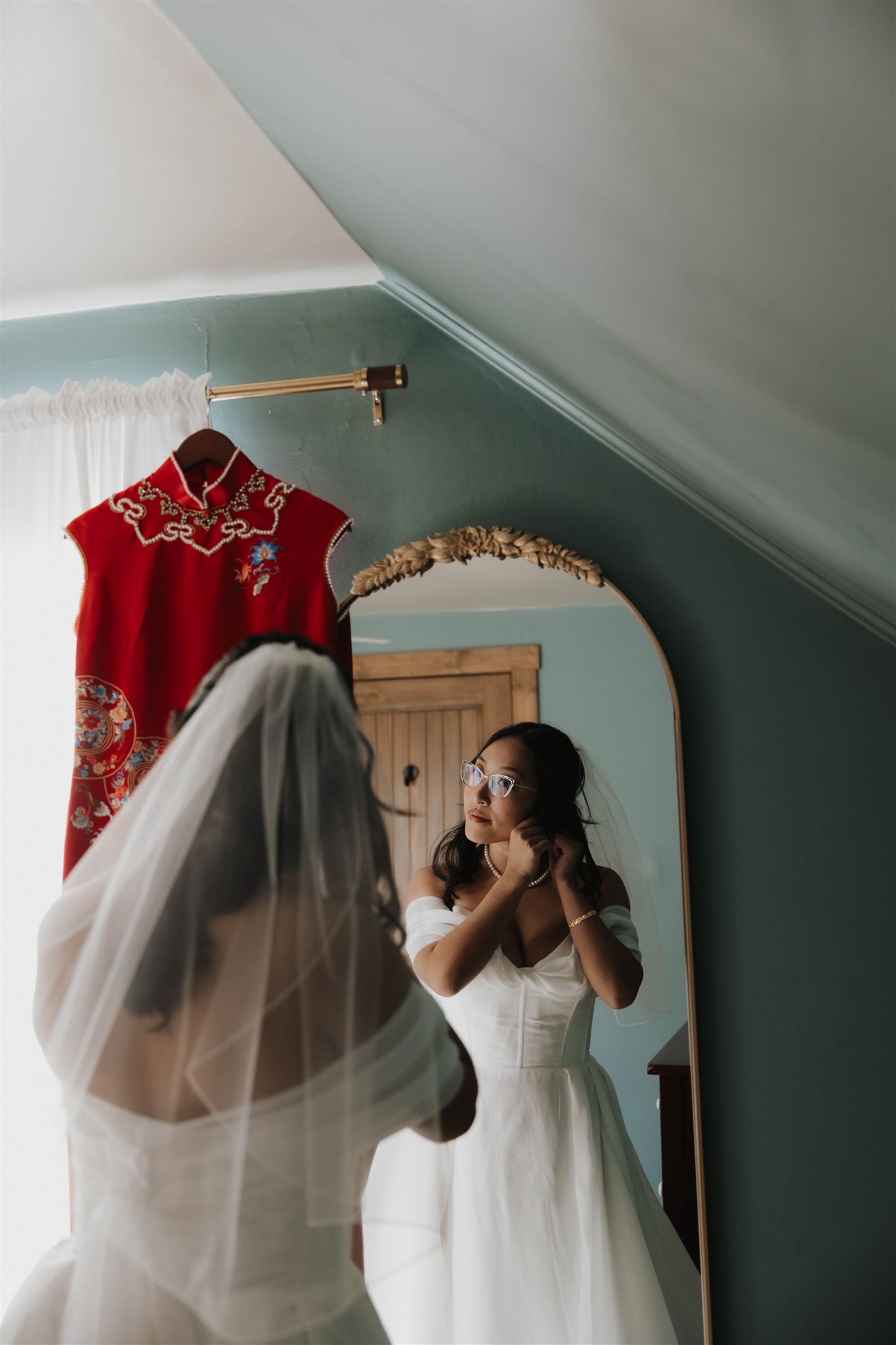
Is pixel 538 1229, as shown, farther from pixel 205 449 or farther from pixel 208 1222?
pixel 205 449

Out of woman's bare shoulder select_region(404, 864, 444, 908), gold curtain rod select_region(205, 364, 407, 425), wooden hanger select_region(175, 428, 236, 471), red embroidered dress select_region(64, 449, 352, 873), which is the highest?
gold curtain rod select_region(205, 364, 407, 425)

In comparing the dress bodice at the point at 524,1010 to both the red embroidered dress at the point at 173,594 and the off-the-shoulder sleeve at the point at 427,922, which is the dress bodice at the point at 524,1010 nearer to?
the off-the-shoulder sleeve at the point at 427,922

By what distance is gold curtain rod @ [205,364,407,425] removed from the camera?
5.84ft

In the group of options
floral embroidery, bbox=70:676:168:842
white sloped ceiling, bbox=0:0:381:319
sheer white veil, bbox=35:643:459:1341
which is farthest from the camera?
floral embroidery, bbox=70:676:168:842

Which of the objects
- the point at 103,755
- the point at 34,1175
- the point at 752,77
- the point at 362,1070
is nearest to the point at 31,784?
the point at 103,755

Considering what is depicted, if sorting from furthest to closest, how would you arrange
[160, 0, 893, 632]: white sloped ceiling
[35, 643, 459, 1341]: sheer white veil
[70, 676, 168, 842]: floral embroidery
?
[70, 676, 168, 842]: floral embroidery → [35, 643, 459, 1341]: sheer white veil → [160, 0, 893, 632]: white sloped ceiling

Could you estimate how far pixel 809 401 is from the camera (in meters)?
0.91

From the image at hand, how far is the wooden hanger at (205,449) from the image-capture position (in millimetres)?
1792

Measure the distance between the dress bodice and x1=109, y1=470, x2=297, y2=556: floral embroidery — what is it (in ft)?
2.34

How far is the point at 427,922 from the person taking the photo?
5.32 ft

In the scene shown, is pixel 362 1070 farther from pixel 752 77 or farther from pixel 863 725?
pixel 863 725

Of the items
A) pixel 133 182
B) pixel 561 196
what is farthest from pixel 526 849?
pixel 133 182

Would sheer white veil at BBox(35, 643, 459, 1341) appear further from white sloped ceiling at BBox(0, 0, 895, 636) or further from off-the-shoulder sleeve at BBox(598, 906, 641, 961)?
off-the-shoulder sleeve at BBox(598, 906, 641, 961)

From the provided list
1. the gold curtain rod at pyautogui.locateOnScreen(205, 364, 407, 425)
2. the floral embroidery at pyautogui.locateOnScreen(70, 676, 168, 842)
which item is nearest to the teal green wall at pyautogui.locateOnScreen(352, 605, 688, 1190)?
the gold curtain rod at pyautogui.locateOnScreen(205, 364, 407, 425)
